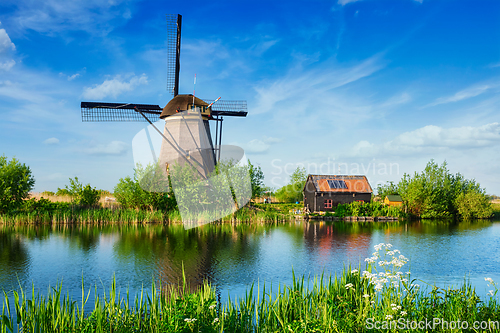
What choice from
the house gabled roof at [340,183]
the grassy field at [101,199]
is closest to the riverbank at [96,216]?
the grassy field at [101,199]

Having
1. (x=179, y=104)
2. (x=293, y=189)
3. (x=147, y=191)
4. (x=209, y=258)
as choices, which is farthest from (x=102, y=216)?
(x=293, y=189)

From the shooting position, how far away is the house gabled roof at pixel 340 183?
3516 cm

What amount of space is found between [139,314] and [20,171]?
79.2ft

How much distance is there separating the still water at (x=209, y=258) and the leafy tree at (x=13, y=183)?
5.03 meters

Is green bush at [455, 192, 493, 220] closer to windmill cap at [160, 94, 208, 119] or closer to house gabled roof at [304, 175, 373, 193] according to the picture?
house gabled roof at [304, 175, 373, 193]

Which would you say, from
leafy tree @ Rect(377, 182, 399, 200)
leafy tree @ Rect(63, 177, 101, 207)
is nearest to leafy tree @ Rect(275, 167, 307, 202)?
A: leafy tree @ Rect(377, 182, 399, 200)

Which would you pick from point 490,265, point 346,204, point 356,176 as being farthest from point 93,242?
point 356,176

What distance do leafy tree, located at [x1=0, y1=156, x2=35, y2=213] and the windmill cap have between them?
10566 millimetres

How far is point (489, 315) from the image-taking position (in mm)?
5203

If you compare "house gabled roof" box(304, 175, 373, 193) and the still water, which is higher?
"house gabled roof" box(304, 175, 373, 193)

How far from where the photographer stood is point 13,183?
23.7 metres

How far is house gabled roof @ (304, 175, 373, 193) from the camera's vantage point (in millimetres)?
35156

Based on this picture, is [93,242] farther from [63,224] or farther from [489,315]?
[489,315]

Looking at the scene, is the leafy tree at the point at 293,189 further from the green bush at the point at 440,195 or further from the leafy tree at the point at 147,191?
the leafy tree at the point at 147,191
